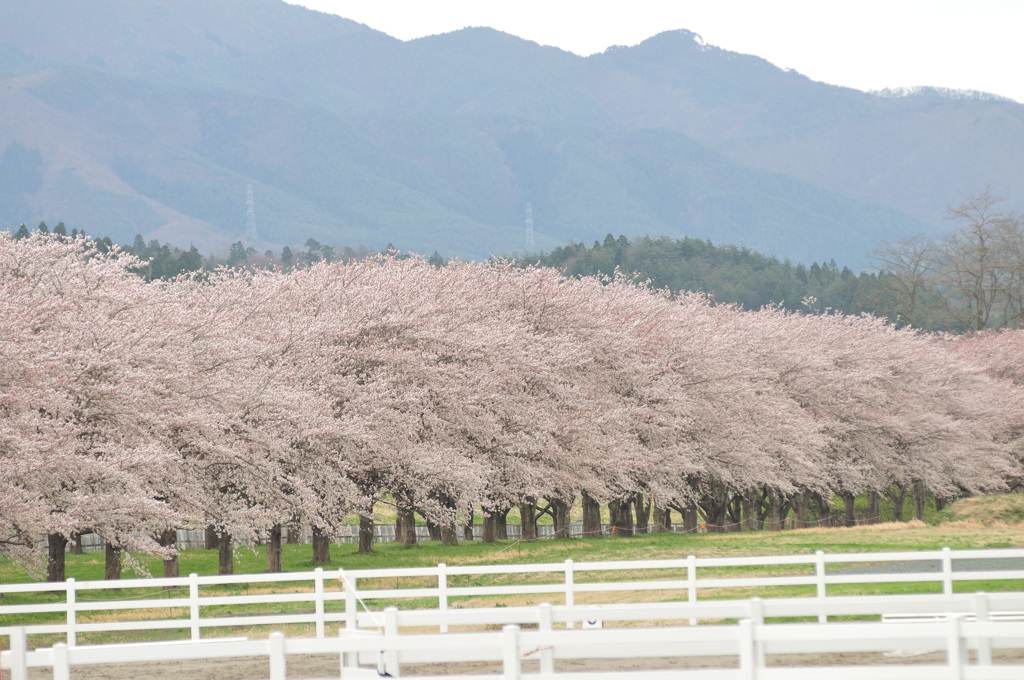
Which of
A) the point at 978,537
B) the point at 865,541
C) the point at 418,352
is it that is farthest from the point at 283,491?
the point at 978,537

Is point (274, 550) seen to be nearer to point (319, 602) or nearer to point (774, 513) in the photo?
point (319, 602)

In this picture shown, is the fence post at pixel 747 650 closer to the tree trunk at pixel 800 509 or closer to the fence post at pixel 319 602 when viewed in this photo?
the fence post at pixel 319 602

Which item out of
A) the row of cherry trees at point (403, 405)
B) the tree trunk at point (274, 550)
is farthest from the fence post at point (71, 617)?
the tree trunk at point (274, 550)

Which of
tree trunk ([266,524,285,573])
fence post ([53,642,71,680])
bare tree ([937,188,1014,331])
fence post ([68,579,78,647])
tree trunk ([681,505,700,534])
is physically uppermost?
bare tree ([937,188,1014,331])

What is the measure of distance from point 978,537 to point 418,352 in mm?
21865

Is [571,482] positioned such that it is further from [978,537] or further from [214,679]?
[214,679]

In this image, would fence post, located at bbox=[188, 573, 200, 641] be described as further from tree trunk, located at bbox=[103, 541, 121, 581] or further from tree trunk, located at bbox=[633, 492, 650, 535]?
tree trunk, located at bbox=[633, 492, 650, 535]

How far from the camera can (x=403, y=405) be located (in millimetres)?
39594

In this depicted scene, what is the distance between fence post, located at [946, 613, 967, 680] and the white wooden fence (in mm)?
79

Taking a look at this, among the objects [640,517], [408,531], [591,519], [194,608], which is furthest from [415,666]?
[640,517]

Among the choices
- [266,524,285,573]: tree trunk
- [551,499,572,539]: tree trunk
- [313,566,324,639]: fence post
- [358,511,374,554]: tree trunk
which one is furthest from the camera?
[551,499,572,539]: tree trunk

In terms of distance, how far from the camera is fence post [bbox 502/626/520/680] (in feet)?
29.1

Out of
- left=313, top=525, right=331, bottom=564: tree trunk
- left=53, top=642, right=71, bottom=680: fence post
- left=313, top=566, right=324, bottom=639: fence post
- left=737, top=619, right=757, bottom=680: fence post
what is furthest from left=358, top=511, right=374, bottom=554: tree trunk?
left=737, top=619, right=757, bottom=680: fence post

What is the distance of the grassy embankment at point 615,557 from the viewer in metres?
26.0
